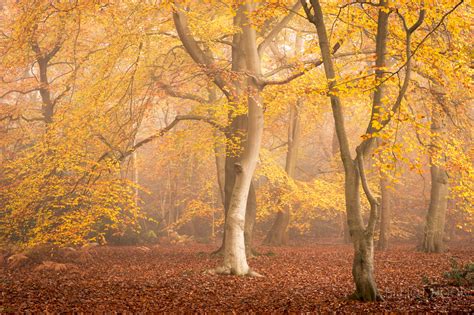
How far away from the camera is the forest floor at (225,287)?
7.72m

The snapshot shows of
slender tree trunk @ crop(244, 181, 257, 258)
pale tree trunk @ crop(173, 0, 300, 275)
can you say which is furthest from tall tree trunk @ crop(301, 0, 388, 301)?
slender tree trunk @ crop(244, 181, 257, 258)

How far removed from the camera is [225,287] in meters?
10.3

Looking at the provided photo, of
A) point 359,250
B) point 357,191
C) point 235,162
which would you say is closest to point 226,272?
point 235,162

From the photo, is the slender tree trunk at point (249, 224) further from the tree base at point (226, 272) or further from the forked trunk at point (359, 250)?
the forked trunk at point (359, 250)

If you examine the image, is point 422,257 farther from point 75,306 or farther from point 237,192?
Answer: point 75,306

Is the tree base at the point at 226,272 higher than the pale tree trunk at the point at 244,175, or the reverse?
the pale tree trunk at the point at 244,175

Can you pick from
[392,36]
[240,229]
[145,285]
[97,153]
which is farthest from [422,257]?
[97,153]

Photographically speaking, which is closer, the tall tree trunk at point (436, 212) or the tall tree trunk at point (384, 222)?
the tall tree trunk at point (436, 212)

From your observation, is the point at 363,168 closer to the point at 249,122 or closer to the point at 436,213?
the point at 249,122

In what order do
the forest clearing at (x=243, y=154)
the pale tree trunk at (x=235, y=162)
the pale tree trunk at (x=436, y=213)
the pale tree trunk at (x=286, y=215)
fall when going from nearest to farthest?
the forest clearing at (x=243, y=154) < the pale tree trunk at (x=235, y=162) < the pale tree trunk at (x=436, y=213) < the pale tree trunk at (x=286, y=215)

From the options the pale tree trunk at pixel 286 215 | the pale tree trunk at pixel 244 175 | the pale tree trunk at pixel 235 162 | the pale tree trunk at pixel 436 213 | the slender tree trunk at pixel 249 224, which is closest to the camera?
the pale tree trunk at pixel 244 175

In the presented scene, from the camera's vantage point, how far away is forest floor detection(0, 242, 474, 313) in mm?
7719

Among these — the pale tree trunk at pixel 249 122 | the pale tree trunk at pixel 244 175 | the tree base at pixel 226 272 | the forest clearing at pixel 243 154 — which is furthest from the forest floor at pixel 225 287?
the pale tree trunk at pixel 249 122

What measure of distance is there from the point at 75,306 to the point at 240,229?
5.85 meters
